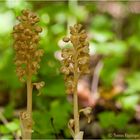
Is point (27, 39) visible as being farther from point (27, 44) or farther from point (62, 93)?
point (62, 93)

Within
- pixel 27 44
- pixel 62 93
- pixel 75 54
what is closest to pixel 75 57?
pixel 75 54

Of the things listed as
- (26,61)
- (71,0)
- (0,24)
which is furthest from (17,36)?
(71,0)

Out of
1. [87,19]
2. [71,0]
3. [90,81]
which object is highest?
→ [71,0]

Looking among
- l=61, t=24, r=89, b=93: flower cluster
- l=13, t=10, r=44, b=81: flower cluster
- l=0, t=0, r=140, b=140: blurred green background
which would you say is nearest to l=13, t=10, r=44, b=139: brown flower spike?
l=13, t=10, r=44, b=81: flower cluster

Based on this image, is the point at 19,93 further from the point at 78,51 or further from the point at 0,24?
the point at 78,51

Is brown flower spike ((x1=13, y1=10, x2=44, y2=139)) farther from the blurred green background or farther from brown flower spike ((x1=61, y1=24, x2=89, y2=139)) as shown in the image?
the blurred green background
